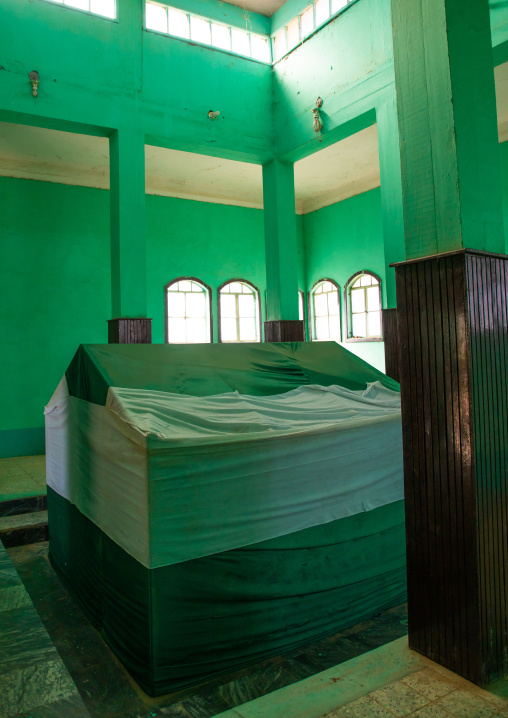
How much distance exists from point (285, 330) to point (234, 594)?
4880mm

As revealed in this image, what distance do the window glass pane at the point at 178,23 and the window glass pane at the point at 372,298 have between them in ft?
17.5

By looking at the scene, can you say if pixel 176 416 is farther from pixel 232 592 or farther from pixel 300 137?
pixel 300 137

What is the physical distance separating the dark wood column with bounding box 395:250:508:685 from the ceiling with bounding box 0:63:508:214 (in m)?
5.19

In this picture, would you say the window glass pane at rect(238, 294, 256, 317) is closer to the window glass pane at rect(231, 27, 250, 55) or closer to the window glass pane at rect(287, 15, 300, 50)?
the window glass pane at rect(231, 27, 250, 55)

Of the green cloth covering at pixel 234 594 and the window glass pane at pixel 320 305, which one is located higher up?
the window glass pane at pixel 320 305

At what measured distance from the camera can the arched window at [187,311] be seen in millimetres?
9953

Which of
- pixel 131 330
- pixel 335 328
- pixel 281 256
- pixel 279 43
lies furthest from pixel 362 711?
pixel 335 328

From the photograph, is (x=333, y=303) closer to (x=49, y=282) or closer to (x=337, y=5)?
(x=337, y=5)

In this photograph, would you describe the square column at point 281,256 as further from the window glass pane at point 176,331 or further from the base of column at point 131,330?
the window glass pane at point 176,331

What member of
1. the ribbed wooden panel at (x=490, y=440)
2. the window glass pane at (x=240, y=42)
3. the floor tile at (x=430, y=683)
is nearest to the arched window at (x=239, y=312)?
the window glass pane at (x=240, y=42)

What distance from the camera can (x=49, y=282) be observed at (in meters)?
8.62

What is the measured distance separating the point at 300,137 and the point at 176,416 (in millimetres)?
5362

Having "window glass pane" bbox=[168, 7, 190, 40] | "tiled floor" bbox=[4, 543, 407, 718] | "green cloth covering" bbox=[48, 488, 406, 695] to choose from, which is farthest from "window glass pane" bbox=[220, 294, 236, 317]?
"tiled floor" bbox=[4, 543, 407, 718]

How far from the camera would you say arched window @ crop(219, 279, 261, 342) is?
415 inches
